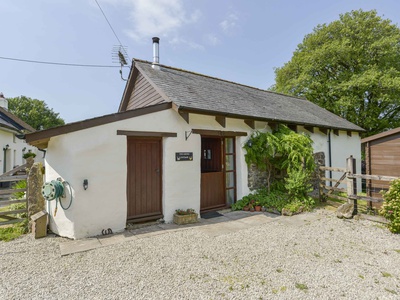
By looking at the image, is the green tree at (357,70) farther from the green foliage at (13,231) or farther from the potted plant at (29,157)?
the green foliage at (13,231)

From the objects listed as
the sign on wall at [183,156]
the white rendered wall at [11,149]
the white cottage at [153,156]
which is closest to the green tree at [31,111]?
the white rendered wall at [11,149]

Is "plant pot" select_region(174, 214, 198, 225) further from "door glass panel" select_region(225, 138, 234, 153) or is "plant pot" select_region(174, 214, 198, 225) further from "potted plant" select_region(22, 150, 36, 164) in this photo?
"potted plant" select_region(22, 150, 36, 164)

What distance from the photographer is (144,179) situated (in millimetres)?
5996

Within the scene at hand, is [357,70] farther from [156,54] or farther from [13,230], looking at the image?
[13,230]

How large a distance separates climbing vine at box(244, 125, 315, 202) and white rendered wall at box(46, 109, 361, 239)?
2.25m

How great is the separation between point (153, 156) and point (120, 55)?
746 cm

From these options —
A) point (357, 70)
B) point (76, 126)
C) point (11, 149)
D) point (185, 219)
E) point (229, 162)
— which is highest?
point (357, 70)

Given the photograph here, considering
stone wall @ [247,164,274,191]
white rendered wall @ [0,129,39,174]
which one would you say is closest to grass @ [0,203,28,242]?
stone wall @ [247,164,274,191]

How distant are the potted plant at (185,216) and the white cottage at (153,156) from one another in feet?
0.57

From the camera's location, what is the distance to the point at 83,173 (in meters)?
4.95

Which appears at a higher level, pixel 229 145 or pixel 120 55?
pixel 120 55

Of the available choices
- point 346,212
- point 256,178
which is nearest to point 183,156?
point 256,178

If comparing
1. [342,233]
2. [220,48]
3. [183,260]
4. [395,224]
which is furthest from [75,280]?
[220,48]

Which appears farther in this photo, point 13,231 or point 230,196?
point 230,196
